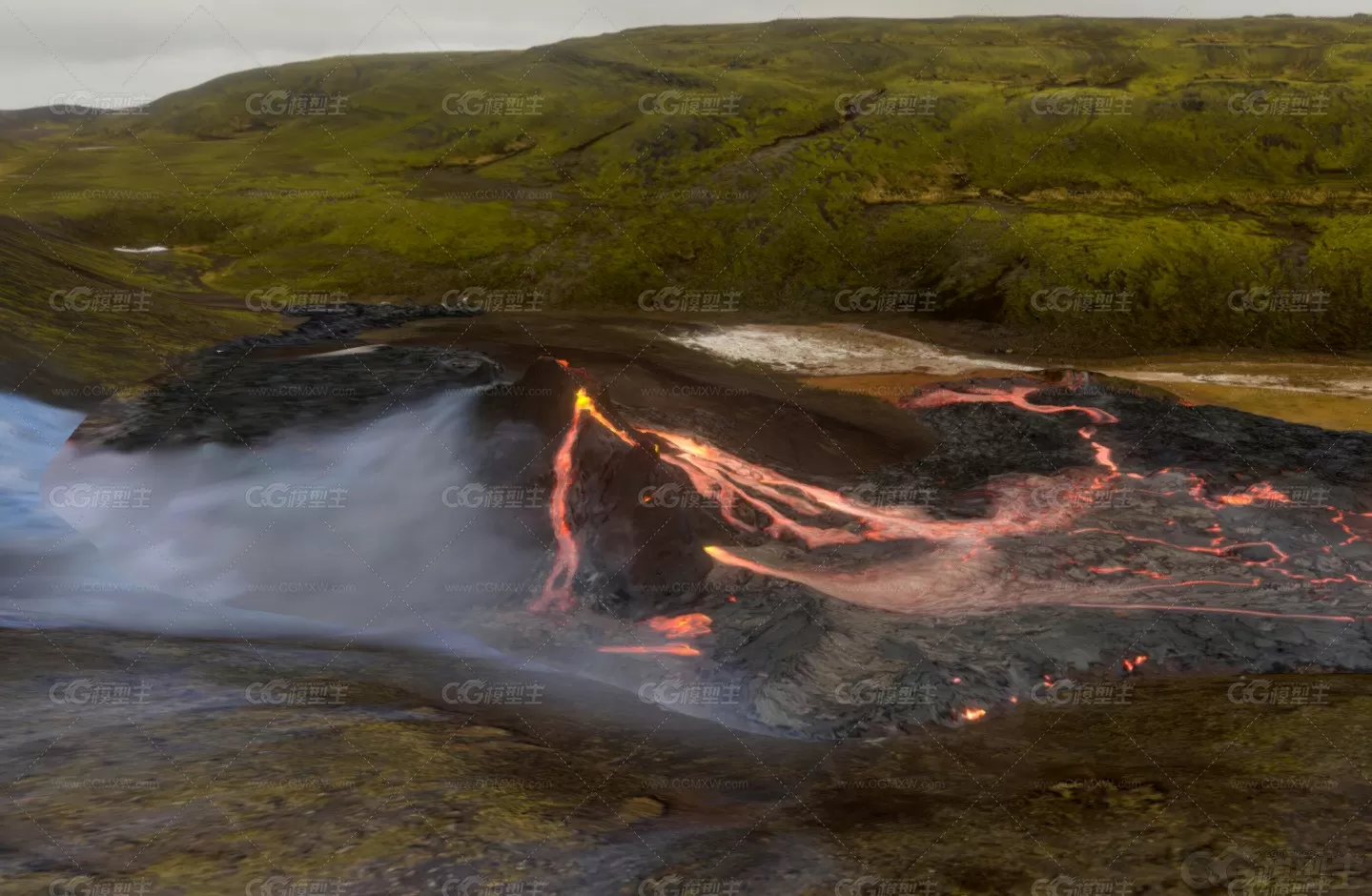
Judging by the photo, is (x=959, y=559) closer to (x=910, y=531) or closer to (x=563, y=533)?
(x=910, y=531)

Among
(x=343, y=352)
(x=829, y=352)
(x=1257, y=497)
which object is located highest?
(x=343, y=352)

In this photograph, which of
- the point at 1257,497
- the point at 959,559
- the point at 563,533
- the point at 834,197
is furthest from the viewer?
the point at 834,197

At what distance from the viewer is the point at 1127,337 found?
59.0 m

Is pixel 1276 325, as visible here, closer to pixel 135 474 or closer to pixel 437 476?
pixel 437 476

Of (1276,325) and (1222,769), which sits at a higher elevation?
(1276,325)

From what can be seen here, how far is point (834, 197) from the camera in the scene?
80.8 meters

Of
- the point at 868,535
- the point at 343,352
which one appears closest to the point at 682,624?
the point at 868,535

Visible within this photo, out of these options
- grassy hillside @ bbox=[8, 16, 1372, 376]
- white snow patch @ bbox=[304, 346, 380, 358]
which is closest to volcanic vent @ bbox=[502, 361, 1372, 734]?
white snow patch @ bbox=[304, 346, 380, 358]

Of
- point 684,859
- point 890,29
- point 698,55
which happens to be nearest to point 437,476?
point 684,859

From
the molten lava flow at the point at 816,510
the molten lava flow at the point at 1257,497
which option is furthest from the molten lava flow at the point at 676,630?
the molten lava flow at the point at 1257,497

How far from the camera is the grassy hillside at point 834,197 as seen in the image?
64.9 m

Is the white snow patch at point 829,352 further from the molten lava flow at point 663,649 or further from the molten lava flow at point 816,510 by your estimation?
the molten lava flow at point 663,649

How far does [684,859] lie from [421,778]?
12.3ft

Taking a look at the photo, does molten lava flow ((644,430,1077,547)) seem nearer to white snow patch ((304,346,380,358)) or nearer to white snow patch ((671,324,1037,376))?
white snow patch ((304,346,380,358))
